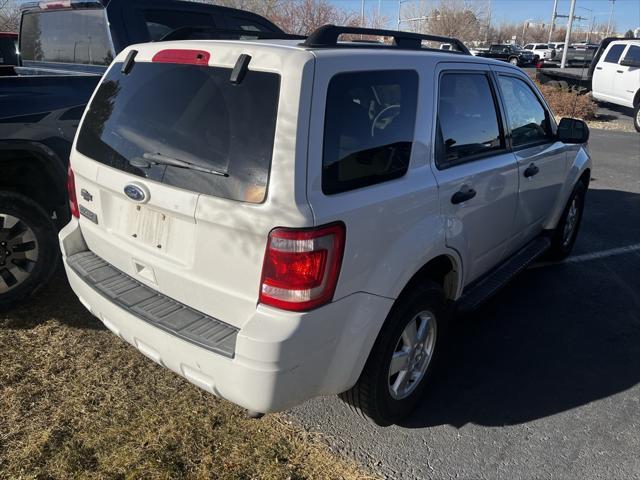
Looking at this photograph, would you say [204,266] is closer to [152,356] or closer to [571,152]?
[152,356]

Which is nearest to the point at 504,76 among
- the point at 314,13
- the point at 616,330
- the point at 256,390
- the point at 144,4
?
the point at 616,330

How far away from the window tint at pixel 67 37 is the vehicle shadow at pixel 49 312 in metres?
2.12

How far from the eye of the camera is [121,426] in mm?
2770

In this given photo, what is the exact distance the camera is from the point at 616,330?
4051 mm

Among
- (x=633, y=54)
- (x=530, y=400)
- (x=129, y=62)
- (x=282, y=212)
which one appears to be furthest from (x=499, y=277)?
(x=633, y=54)

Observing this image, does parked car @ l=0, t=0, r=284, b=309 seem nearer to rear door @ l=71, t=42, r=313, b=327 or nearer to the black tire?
rear door @ l=71, t=42, r=313, b=327

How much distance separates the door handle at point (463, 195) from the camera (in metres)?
2.88

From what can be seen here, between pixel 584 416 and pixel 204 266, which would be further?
pixel 584 416

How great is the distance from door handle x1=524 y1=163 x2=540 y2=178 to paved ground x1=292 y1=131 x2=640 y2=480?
1.11 meters

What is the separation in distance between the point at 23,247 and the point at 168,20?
2604 mm

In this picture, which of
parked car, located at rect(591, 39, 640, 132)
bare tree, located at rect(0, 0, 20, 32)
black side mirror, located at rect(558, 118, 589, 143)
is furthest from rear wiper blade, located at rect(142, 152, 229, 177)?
bare tree, located at rect(0, 0, 20, 32)

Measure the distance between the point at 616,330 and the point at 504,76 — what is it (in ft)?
6.76

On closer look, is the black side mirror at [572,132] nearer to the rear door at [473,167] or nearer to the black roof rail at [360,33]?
the rear door at [473,167]

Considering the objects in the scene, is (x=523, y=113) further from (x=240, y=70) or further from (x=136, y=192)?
(x=136, y=192)
